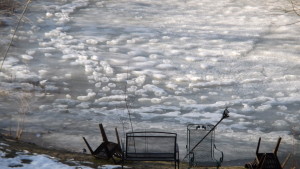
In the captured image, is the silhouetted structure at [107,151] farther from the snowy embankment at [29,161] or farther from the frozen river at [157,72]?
the frozen river at [157,72]

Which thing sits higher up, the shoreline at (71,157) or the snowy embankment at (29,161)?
the snowy embankment at (29,161)

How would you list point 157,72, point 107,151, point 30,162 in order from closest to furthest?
point 30,162
point 107,151
point 157,72

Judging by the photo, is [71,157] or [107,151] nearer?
[107,151]

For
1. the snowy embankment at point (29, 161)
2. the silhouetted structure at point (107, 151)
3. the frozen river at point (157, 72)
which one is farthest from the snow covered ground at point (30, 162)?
the frozen river at point (157, 72)

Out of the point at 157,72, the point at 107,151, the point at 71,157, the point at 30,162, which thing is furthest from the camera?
the point at 157,72

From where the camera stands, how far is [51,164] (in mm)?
5195

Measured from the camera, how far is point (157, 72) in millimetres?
10016

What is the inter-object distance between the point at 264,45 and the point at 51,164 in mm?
8023

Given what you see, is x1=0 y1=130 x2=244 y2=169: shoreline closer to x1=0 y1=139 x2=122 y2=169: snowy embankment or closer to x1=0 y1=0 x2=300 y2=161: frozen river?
x1=0 y1=139 x2=122 y2=169: snowy embankment

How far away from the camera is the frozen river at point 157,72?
752 cm

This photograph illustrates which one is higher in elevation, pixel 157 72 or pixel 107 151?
pixel 107 151

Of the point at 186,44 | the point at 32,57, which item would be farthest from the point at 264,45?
the point at 32,57

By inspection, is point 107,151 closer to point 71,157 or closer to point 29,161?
point 71,157

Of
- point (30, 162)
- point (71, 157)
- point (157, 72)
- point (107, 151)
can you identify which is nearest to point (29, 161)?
point (30, 162)
